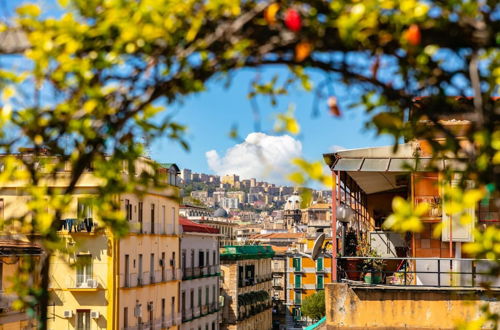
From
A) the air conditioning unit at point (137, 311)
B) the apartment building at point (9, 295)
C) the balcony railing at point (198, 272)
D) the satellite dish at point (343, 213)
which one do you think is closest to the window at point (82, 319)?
the air conditioning unit at point (137, 311)

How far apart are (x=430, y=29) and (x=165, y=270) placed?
39008 mm

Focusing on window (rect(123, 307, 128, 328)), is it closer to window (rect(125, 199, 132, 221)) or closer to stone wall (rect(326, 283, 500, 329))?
window (rect(125, 199, 132, 221))

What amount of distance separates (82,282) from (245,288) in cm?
3585

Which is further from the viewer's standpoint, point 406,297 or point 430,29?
point 406,297

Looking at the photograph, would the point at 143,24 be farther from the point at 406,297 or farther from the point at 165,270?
the point at 165,270

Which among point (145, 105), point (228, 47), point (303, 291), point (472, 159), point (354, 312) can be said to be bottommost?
point (303, 291)

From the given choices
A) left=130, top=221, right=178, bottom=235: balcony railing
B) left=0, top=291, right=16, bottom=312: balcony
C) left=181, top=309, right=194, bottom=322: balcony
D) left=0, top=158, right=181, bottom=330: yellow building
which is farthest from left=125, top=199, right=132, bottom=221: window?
left=181, top=309, right=194, bottom=322: balcony

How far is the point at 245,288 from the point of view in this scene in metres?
69.8

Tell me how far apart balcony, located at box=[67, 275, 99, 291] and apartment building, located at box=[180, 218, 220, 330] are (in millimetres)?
10588

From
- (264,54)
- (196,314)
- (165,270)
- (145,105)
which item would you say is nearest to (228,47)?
(264,54)

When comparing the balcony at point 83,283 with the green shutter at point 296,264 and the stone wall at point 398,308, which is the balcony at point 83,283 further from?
the green shutter at point 296,264

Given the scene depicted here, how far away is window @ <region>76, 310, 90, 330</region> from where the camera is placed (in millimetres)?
34438

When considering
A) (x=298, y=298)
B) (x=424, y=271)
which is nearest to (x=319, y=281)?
(x=298, y=298)

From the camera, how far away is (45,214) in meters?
3.88
